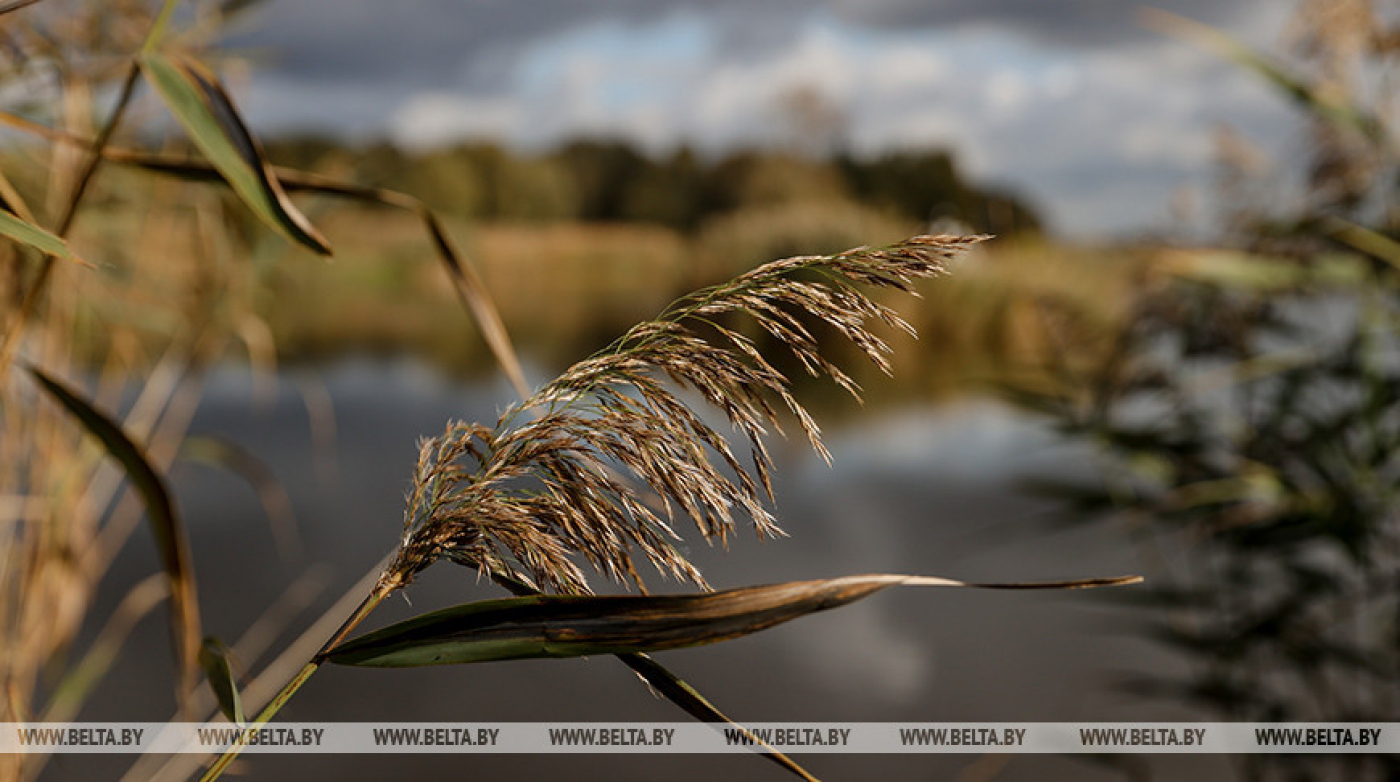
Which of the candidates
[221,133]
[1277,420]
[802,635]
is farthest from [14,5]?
[802,635]

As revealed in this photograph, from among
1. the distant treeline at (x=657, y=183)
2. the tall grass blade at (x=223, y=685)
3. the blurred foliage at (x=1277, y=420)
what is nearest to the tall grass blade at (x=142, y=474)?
the tall grass blade at (x=223, y=685)

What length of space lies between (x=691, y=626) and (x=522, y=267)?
13.9 m

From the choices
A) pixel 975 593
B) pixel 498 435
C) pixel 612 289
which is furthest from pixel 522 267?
pixel 498 435

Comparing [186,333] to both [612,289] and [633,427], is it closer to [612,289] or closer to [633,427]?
[633,427]

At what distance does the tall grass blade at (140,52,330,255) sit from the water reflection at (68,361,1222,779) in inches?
47.0

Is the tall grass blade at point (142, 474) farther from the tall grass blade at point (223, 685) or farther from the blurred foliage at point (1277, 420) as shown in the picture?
the blurred foliage at point (1277, 420)

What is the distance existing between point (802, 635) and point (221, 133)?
108 inches

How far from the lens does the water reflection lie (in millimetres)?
2285

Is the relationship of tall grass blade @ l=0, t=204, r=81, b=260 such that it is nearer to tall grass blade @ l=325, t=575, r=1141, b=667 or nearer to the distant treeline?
tall grass blade @ l=325, t=575, r=1141, b=667

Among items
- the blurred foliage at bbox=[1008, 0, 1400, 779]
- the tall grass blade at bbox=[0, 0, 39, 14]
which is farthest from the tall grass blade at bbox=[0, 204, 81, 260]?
the blurred foliage at bbox=[1008, 0, 1400, 779]

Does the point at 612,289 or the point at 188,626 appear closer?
the point at 188,626

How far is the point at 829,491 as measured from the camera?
4.19m

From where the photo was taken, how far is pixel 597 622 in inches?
11.7

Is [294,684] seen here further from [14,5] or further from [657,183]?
[657,183]
